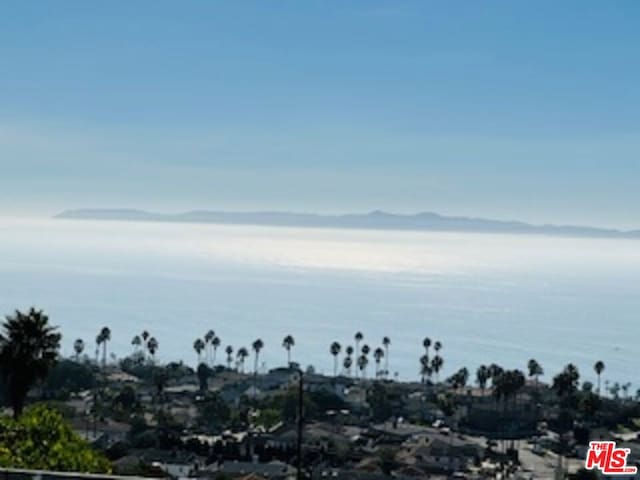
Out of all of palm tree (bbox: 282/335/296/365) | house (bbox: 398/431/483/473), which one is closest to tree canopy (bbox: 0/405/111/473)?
house (bbox: 398/431/483/473)

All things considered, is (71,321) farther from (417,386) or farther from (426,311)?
(417,386)

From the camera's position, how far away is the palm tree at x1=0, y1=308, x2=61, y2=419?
74.9 feet

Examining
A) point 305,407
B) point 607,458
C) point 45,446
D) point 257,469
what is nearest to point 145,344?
point 305,407

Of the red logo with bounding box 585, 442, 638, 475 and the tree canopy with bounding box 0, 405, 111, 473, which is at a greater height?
the red logo with bounding box 585, 442, 638, 475

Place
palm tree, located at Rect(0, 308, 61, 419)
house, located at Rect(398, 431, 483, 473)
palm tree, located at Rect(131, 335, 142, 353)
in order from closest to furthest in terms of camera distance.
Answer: palm tree, located at Rect(0, 308, 61, 419), house, located at Rect(398, 431, 483, 473), palm tree, located at Rect(131, 335, 142, 353)

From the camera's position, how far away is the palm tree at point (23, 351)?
74.9 feet

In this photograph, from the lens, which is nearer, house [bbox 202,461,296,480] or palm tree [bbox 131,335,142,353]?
house [bbox 202,461,296,480]

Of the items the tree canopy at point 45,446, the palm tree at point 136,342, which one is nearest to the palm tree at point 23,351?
the tree canopy at point 45,446

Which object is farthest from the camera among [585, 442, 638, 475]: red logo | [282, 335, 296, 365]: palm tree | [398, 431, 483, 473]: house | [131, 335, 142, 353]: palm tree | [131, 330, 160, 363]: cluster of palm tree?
[131, 335, 142, 353]: palm tree

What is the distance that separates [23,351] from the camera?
22938 mm

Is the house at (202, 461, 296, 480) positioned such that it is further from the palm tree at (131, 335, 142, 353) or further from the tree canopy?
the palm tree at (131, 335, 142, 353)

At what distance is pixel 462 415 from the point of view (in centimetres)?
7038

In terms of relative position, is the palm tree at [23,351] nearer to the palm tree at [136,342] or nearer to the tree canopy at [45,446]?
the tree canopy at [45,446]

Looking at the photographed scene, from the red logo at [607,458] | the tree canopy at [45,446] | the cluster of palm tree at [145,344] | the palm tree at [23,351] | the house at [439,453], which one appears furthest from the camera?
the cluster of palm tree at [145,344]
